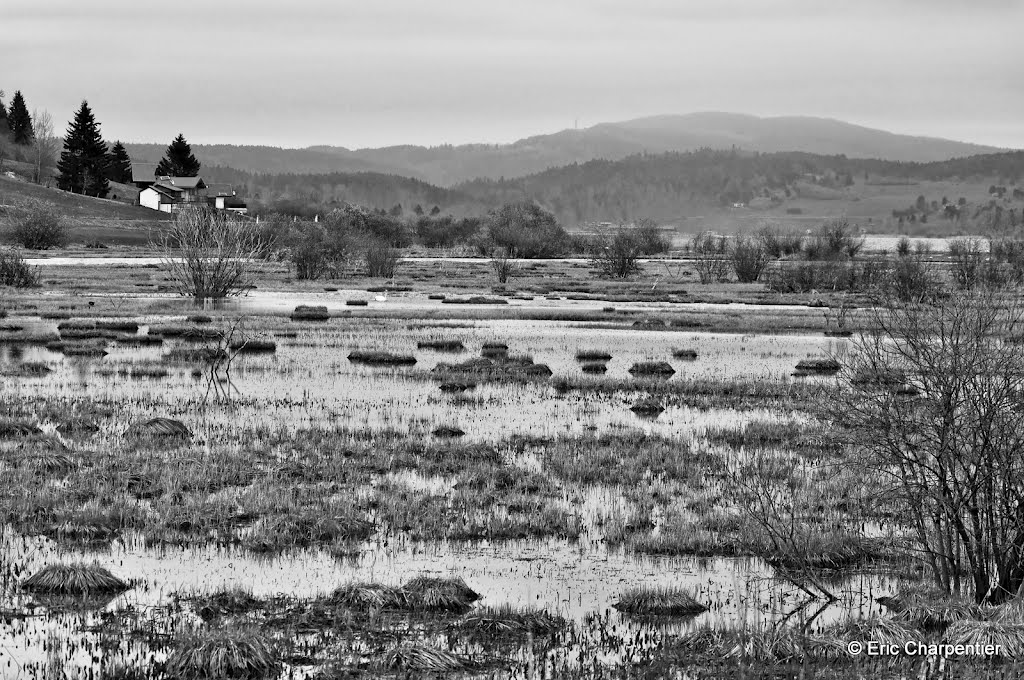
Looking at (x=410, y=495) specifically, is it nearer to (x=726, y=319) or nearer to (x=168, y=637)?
(x=168, y=637)

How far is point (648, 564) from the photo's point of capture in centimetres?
1402

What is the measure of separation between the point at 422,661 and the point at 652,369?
2364 cm

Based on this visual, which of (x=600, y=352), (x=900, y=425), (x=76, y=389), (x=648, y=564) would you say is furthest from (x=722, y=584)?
(x=600, y=352)

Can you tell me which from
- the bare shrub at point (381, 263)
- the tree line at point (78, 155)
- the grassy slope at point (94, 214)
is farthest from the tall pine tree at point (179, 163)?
the bare shrub at point (381, 263)

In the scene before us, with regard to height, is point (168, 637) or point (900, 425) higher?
point (900, 425)

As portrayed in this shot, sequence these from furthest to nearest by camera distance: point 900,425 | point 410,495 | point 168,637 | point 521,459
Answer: point 521,459
point 410,495
point 900,425
point 168,637

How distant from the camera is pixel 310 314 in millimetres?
48750

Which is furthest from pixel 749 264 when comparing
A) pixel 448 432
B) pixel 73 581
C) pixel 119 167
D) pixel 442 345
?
pixel 119 167

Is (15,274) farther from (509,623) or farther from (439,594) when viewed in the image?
(509,623)

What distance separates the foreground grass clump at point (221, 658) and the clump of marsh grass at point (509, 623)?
A: 2.05 m

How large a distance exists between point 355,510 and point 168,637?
16.6ft

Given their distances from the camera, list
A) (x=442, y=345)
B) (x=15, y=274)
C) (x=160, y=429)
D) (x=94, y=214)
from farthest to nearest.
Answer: (x=94, y=214) → (x=15, y=274) → (x=442, y=345) → (x=160, y=429)

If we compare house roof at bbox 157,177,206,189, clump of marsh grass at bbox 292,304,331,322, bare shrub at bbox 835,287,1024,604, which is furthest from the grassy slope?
bare shrub at bbox 835,287,1024,604

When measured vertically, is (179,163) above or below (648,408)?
above
